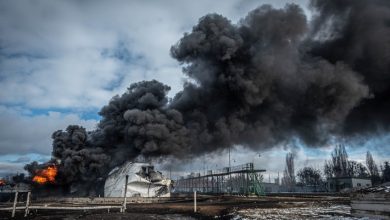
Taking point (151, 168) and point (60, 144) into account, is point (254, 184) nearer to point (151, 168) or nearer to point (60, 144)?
point (151, 168)

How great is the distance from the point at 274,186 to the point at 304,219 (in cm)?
14841

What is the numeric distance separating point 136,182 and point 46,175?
17.8 meters

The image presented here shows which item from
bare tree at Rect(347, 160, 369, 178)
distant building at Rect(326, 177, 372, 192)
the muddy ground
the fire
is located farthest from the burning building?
bare tree at Rect(347, 160, 369, 178)

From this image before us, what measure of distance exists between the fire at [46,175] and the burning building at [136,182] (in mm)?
10954

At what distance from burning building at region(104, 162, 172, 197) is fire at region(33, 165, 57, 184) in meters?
11.0

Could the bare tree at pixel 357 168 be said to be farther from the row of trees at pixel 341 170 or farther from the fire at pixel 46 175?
the fire at pixel 46 175

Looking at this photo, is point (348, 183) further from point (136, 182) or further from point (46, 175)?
point (46, 175)

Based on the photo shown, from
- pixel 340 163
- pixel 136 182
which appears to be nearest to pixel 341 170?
pixel 340 163

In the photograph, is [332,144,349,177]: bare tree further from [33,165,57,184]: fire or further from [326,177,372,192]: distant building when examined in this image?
[33,165,57,184]: fire

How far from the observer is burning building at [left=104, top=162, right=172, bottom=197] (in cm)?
6762

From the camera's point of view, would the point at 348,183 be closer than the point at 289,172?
Yes

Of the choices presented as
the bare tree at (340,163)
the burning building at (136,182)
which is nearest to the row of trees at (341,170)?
the bare tree at (340,163)

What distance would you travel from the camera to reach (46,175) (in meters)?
63.4

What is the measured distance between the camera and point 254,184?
68.9 meters
